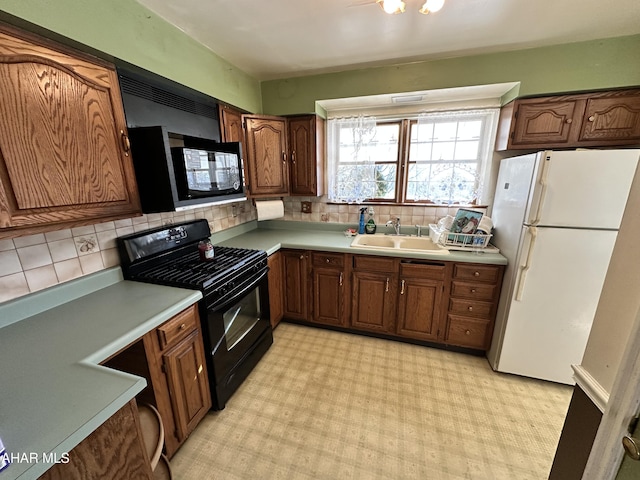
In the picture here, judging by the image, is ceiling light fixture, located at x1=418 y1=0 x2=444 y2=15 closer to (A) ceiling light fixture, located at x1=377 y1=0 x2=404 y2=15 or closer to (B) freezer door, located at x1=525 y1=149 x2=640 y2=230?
(A) ceiling light fixture, located at x1=377 y1=0 x2=404 y2=15

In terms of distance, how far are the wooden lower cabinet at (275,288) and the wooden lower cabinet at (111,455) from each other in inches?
55.4

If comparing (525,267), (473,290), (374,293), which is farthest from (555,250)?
(374,293)

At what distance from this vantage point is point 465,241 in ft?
7.07

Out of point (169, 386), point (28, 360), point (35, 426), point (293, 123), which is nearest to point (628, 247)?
point (35, 426)

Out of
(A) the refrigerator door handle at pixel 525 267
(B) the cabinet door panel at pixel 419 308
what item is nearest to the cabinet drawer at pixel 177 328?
(B) the cabinet door panel at pixel 419 308

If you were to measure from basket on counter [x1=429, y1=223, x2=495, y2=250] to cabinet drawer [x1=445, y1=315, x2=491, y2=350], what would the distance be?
598mm

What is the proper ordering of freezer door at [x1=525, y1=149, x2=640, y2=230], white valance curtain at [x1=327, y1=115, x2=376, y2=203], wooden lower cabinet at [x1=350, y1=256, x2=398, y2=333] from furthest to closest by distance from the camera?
white valance curtain at [x1=327, y1=115, x2=376, y2=203] < wooden lower cabinet at [x1=350, y1=256, x2=398, y2=333] < freezer door at [x1=525, y1=149, x2=640, y2=230]

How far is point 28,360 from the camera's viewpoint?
0.94 meters

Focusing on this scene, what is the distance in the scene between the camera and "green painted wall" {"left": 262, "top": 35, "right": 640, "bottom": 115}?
67.3 inches

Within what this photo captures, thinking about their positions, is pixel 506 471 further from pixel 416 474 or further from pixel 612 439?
pixel 612 439

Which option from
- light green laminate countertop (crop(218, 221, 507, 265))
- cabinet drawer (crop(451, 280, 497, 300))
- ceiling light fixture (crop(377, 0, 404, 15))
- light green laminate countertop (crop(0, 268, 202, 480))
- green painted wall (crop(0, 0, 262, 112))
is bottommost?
cabinet drawer (crop(451, 280, 497, 300))

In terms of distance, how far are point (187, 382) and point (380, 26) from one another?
2413 millimetres

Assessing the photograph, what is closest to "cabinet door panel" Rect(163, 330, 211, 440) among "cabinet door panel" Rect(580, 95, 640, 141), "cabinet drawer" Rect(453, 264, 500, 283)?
"cabinet drawer" Rect(453, 264, 500, 283)

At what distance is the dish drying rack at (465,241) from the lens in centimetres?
208
